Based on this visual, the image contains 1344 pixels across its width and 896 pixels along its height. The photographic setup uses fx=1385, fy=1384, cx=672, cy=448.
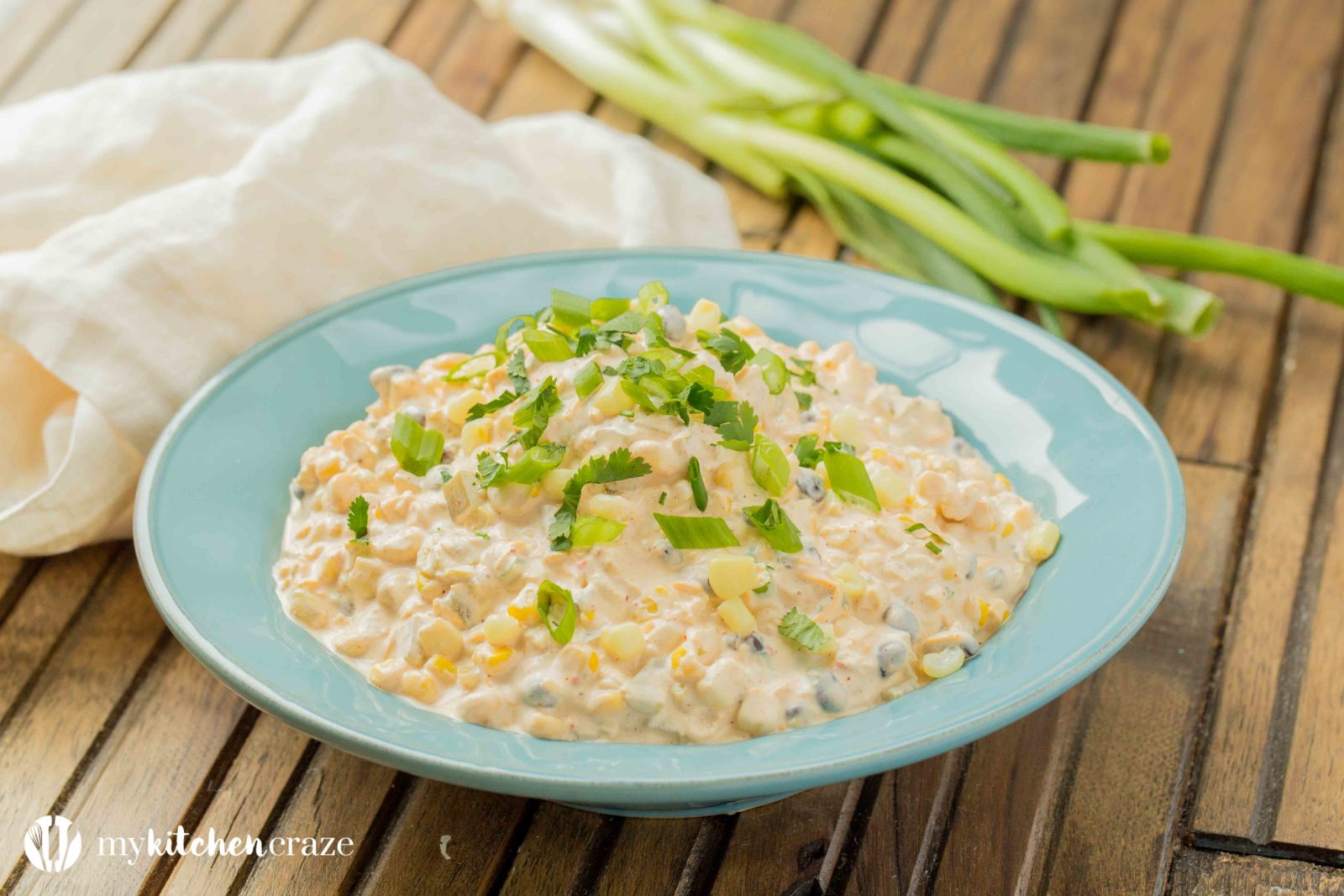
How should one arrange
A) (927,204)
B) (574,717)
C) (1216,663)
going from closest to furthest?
(574,717)
(1216,663)
(927,204)

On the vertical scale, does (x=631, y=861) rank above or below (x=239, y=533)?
below

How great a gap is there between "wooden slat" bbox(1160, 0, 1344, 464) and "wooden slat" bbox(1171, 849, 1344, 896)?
1.02m

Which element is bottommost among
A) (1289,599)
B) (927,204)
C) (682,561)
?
(1289,599)

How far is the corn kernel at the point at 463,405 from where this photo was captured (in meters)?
2.39

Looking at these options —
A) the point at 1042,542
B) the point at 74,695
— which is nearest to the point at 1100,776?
the point at 1042,542

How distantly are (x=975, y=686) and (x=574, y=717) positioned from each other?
0.57m

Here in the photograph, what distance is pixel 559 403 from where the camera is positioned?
226 cm

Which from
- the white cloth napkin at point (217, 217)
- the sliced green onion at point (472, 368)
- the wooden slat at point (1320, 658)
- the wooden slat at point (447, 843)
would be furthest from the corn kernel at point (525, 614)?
the wooden slat at point (1320, 658)

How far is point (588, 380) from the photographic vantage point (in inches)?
87.9

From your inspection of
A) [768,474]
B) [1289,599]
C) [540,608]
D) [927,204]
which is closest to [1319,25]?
[927,204]

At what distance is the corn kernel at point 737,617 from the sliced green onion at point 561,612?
219 millimetres

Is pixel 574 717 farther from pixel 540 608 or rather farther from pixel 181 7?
pixel 181 7

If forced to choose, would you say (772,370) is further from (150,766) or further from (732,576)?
(150,766)

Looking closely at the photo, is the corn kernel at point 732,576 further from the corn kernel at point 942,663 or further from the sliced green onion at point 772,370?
the sliced green onion at point 772,370
